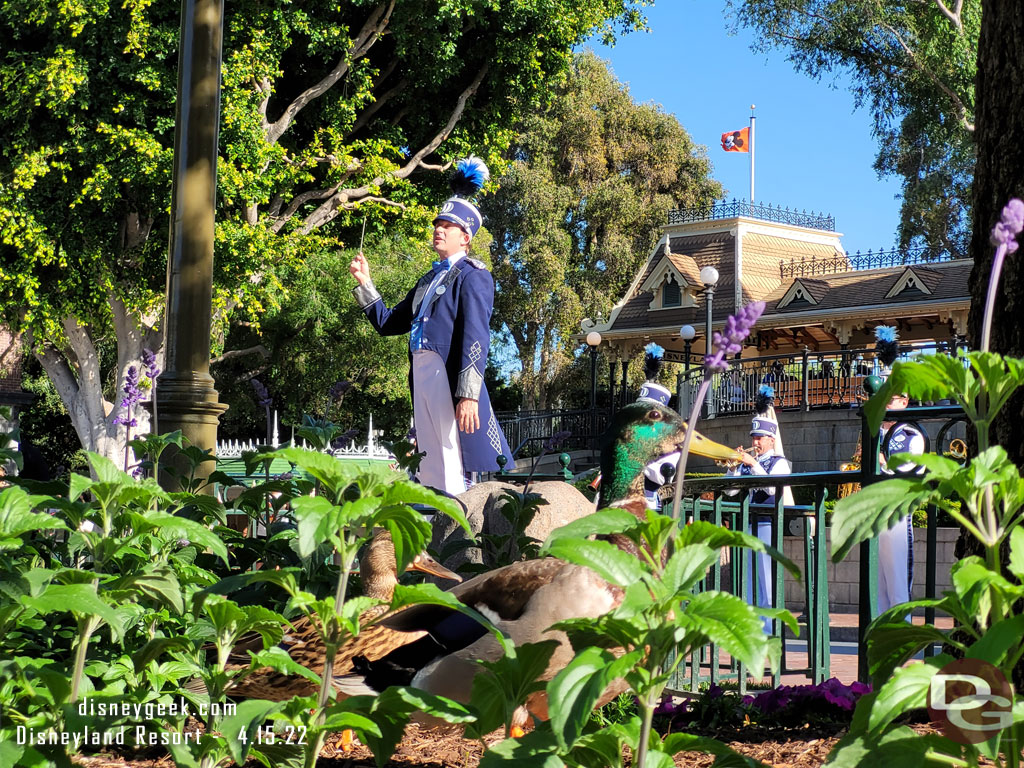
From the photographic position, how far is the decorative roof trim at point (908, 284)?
31766 mm

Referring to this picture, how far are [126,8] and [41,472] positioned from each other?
12.9 meters

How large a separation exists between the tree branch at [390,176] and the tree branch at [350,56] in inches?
60.5

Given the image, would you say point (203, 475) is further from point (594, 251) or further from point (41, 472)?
point (594, 251)

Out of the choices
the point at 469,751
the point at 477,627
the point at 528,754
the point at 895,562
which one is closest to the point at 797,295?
the point at 895,562

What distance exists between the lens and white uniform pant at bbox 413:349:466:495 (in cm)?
609

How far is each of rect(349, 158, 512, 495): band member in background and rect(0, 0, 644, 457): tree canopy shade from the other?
11496 millimetres

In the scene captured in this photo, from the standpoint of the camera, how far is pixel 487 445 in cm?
612

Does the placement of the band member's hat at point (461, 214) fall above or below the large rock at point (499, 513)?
above

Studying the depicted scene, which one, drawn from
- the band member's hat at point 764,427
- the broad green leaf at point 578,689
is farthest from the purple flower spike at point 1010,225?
the band member's hat at point 764,427

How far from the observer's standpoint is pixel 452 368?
20.2 ft

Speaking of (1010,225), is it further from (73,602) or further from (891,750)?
(73,602)

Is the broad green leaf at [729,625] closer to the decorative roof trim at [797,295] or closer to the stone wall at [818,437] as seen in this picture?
the stone wall at [818,437]

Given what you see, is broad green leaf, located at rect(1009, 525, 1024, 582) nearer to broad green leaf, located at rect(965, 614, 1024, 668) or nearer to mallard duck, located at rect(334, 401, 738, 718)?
broad green leaf, located at rect(965, 614, 1024, 668)

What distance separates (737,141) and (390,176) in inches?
1127
